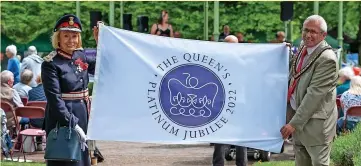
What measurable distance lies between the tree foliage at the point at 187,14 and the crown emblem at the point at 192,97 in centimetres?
2636

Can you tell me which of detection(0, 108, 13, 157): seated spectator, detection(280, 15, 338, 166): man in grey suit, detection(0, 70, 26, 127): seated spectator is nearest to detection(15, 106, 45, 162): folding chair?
detection(0, 108, 13, 157): seated spectator

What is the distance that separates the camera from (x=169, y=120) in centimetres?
751

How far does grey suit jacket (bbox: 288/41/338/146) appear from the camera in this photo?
23.2ft

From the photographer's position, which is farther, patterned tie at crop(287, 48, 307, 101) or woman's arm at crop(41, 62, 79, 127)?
patterned tie at crop(287, 48, 307, 101)

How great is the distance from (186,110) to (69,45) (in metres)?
1.20

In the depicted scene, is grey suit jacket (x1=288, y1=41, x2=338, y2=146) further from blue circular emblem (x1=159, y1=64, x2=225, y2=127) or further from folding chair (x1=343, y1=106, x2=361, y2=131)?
folding chair (x1=343, y1=106, x2=361, y2=131)

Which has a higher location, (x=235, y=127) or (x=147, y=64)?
(x=147, y=64)

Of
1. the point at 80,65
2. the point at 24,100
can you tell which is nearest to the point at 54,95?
the point at 80,65

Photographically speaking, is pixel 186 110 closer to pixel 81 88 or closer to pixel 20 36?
pixel 81 88

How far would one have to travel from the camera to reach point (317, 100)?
23.1ft

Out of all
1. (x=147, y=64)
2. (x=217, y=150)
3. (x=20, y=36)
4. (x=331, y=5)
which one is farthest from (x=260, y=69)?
(x=20, y=36)

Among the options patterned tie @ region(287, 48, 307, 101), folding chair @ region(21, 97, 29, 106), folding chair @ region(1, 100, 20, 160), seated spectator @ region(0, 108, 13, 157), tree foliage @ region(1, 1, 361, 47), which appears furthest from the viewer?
tree foliage @ region(1, 1, 361, 47)

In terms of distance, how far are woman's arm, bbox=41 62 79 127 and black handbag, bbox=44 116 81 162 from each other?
61mm

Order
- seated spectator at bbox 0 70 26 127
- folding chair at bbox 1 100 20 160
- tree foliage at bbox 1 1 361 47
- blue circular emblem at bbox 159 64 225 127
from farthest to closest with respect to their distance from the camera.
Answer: tree foliage at bbox 1 1 361 47, seated spectator at bbox 0 70 26 127, folding chair at bbox 1 100 20 160, blue circular emblem at bbox 159 64 225 127
